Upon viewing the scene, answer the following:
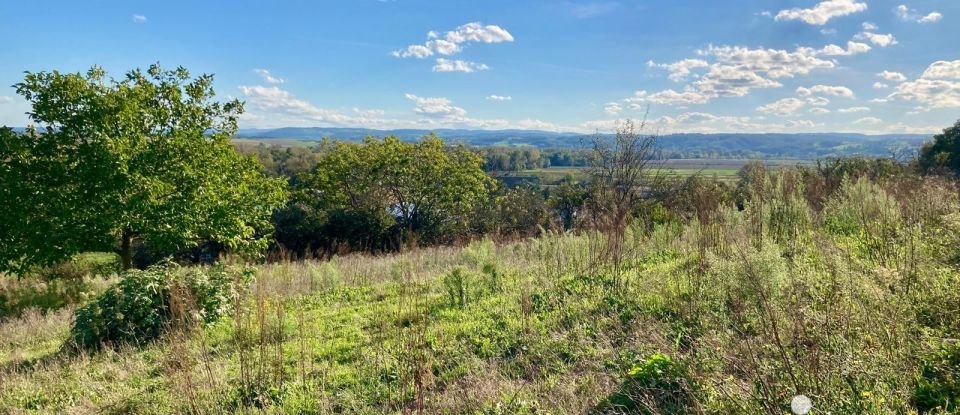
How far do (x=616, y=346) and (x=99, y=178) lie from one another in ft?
44.8

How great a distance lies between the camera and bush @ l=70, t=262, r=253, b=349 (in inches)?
237

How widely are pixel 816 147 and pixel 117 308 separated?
16090cm

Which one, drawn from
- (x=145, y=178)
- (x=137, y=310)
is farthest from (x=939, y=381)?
(x=145, y=178)

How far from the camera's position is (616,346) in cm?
435

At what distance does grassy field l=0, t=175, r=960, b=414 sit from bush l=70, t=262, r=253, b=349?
248 mm

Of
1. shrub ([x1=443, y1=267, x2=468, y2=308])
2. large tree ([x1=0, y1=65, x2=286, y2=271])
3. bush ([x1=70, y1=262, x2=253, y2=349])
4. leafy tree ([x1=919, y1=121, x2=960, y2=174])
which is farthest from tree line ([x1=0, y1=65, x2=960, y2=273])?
leafy tree ([x1=919, y1=121, x2=960, y2=174])

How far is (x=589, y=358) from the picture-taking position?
416 centimetres

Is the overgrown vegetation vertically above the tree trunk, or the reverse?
the overgrown vegetation

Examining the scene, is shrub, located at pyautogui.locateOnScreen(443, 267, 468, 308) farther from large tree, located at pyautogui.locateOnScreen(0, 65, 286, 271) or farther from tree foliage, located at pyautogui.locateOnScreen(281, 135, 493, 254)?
tree foliage, located at pyautogui.locateOnScreen(281, 135, 493, 254)

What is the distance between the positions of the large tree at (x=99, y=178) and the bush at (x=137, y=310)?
713 cm

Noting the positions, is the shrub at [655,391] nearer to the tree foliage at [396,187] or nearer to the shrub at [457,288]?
the shrub at [457,288]

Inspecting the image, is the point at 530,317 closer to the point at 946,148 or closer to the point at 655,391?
the point at 655,391

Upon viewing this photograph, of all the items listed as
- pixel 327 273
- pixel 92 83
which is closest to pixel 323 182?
pixel 92 83

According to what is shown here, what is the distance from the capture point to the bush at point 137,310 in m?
6.01
